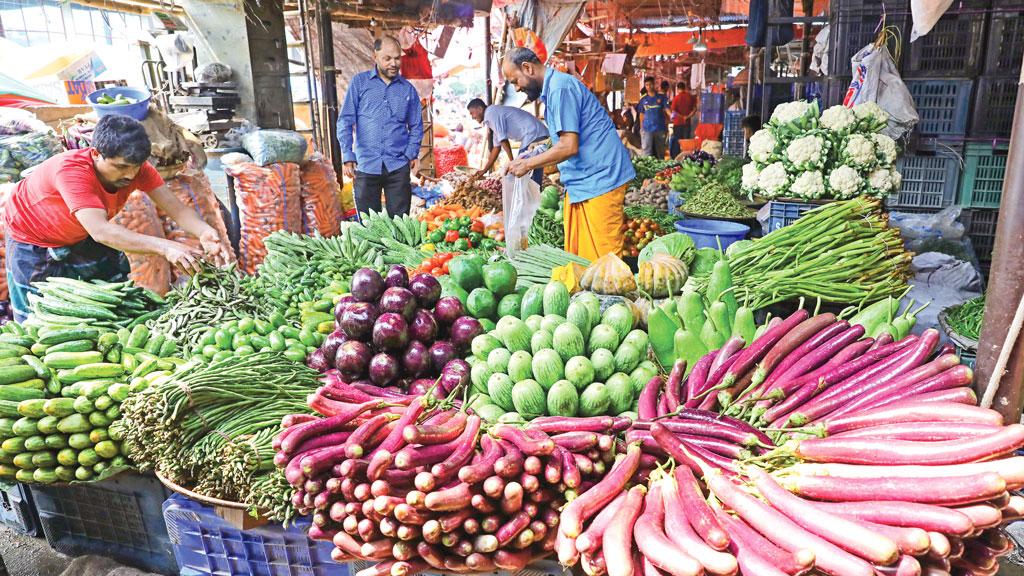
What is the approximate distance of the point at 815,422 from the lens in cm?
→ 158

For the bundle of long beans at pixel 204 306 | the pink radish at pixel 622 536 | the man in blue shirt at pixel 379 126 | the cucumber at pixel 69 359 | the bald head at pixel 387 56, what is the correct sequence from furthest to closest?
the man in blue shirt at pixel 379 126, the bald head at pixel 387 56, the bundle of long beans at pixel 204 306, the cucumber at pixel 69 359, the pink radish at pixel 622 536

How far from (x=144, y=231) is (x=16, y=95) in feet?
21.0

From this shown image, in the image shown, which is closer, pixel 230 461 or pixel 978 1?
pixel 230 461

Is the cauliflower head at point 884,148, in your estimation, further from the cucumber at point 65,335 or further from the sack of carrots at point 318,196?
the sack of carrots at point 318,196

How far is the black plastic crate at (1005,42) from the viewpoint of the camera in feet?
14.0

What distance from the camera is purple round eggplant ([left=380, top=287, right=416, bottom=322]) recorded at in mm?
2268

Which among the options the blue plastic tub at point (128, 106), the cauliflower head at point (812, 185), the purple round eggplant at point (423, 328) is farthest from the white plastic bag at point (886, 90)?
the blue plastic tub at point (128, 106)

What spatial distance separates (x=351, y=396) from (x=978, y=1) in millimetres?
5002

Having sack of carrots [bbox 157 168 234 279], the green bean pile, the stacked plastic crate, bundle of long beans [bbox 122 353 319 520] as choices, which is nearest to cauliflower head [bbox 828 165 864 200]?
the green bean pile

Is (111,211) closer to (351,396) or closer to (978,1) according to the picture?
(351,396)

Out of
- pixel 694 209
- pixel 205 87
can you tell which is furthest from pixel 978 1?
pixel 205 87

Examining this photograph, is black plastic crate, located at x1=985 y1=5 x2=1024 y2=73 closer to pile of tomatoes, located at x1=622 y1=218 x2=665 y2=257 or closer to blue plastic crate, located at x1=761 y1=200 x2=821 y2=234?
blue plastic crate, located at x1=761 y1=200 x2=821 y2=234

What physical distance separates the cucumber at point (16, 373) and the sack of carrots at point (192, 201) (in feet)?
8.47

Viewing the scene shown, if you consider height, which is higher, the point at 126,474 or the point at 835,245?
the point at 835,245
